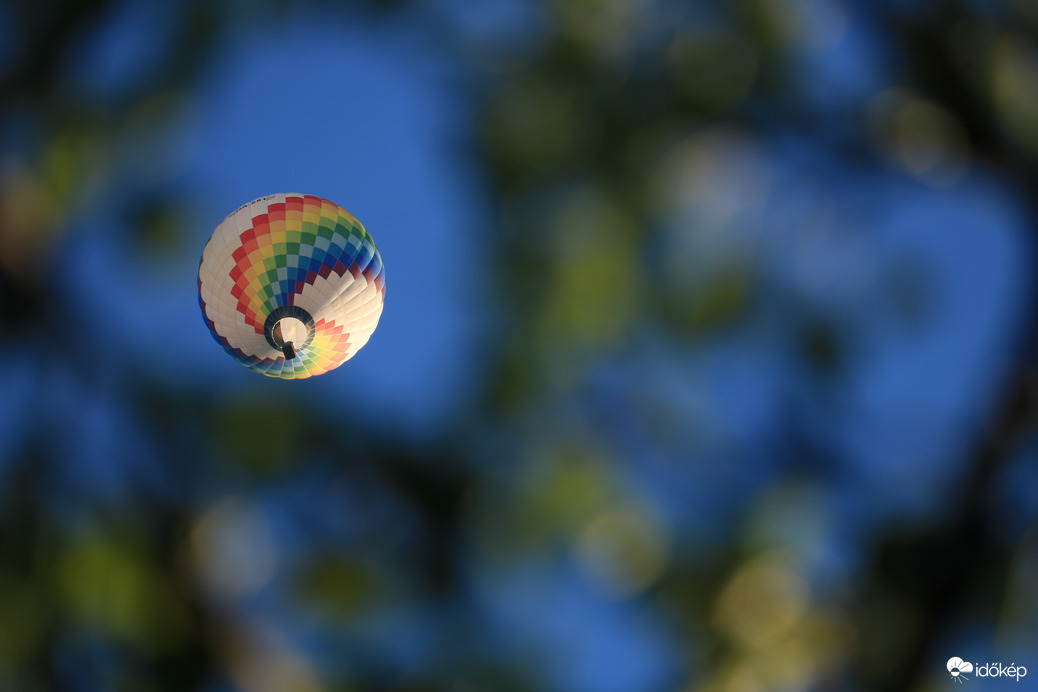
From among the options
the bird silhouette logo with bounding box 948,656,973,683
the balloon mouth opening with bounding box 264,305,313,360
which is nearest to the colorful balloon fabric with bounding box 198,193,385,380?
the balloon mouth opening with bounding box 264,305,313,360

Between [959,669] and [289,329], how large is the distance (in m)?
0.93

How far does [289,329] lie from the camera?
116 centimetres

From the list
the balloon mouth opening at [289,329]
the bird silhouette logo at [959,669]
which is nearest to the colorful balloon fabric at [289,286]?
the balloon mouth opening at [289,329]

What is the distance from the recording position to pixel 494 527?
100 centimetres

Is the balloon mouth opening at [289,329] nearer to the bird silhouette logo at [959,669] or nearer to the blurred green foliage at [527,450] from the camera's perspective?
the blurred green foliage at [527,450]

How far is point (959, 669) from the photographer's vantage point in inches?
36.5

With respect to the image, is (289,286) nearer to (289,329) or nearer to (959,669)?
(289,329)

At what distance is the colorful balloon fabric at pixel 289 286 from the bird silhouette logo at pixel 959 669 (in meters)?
0.88

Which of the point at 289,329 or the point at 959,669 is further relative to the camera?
the point at 289,329

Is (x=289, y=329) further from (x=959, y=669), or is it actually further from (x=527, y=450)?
(x=959, y=669)

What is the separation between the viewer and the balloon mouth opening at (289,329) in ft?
3.71

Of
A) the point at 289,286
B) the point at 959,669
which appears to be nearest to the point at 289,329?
the point at 289,286

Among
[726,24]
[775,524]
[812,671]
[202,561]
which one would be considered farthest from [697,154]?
[202,561]

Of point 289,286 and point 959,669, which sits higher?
point 289,286
